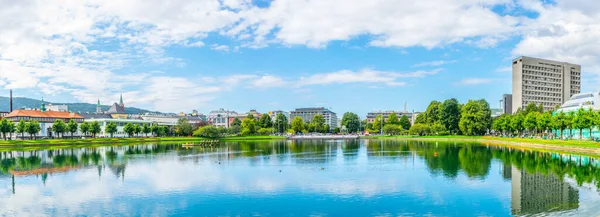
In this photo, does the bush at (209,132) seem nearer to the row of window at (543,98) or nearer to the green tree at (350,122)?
the green tree at (350,122)

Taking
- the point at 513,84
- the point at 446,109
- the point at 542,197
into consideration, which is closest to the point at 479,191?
the point at 542,197

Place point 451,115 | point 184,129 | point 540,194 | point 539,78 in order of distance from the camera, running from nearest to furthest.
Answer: point 540,194 < point 451,115 < point 184,129 < point 539,78

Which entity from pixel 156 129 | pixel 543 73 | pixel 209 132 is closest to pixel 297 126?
pixel 209 132

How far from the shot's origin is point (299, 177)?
32875 mm

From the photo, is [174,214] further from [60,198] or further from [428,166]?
[428,166]

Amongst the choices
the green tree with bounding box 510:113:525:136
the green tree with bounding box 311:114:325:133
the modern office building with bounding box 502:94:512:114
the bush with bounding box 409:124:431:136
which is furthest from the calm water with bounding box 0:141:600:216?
the green tree with bounding box 311:114:325:133

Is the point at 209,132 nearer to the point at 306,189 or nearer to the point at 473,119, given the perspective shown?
the point at 473,119

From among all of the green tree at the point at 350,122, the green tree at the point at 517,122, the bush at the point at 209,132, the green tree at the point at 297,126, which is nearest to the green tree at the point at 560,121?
the green tree at the point at 517,122

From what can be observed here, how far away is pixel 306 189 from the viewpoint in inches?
1080

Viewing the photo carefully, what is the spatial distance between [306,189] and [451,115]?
8454 centimetres

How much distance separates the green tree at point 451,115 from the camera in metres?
104

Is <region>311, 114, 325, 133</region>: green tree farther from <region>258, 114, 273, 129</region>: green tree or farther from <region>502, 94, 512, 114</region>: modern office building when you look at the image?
<region>502, 94, 512, 114</region>: modern office building

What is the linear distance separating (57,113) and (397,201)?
120 meters

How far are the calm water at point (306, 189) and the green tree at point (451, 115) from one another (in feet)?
206
